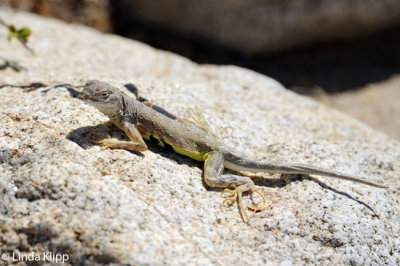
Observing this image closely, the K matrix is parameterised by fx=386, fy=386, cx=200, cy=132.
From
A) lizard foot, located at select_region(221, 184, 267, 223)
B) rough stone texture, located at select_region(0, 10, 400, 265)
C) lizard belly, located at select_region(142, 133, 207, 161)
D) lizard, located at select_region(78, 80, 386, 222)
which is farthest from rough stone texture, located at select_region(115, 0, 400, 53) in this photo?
lizard foot, located at select_region(221, 184, 267, 223)

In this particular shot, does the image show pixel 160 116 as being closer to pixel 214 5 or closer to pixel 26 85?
pixel 26 85

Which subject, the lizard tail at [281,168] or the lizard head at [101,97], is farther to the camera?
the lizard tail at [281,168]

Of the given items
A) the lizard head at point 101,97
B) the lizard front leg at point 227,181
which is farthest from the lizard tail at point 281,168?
the lizard head at point 101,97

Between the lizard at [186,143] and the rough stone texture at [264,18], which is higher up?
the rough stone texture at [264,18]

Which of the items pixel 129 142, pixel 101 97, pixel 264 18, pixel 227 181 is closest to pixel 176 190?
pixel 227 181

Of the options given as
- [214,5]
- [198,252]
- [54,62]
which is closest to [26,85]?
[54,62]

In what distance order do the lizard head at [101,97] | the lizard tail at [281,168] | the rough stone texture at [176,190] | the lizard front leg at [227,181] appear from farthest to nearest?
the lizard tail at [281,168] → the lizard front leg at [227,181] → the lizard head at [101,97] → the rough stone texture at [176,190]

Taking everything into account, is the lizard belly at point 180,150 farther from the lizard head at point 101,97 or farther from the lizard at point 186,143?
the lizard head at point 101,97

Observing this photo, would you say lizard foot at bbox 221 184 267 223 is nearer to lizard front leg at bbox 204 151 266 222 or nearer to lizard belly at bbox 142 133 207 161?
lizard front leg at bbox 204 151 266 222
